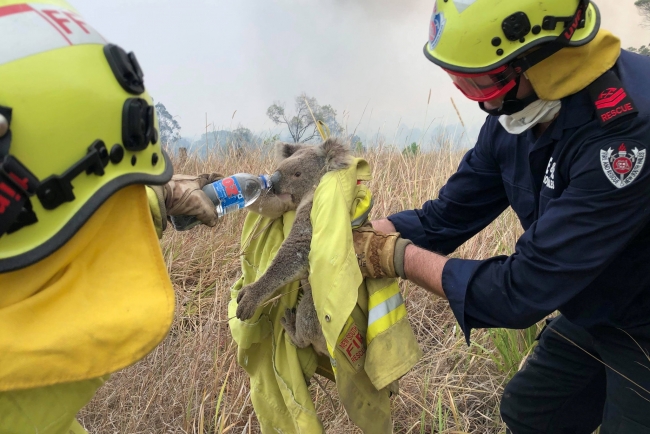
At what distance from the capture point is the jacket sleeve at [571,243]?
55.1 inches

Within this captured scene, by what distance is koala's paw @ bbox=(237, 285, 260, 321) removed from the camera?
176cm

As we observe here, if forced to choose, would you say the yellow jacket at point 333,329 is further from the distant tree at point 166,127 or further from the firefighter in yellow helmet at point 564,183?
the distant tree at point 166,127

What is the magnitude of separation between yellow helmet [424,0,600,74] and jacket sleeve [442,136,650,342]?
42cm

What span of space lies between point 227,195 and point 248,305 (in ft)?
1.45

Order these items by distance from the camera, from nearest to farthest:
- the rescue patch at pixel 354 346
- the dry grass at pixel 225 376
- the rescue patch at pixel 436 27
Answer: the rescue patch at pixel 354 346 → the rescue patch at pixel 436 27 → the dry grass at pixel 225 376

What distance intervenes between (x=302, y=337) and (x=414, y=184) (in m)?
2.74

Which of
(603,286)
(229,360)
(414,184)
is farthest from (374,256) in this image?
(414,184)

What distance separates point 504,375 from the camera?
2.69m

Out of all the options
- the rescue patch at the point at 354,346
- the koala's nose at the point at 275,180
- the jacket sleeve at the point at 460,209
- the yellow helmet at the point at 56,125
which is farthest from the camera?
the jacket sleeve at the point at 460,209

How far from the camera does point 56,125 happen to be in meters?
0.90

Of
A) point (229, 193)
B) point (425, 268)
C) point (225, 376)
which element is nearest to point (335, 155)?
point (229, 193)

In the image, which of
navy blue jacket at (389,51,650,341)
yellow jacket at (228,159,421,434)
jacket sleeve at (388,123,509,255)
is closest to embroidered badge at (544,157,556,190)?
navy blue jacket at (389,51,650,341)

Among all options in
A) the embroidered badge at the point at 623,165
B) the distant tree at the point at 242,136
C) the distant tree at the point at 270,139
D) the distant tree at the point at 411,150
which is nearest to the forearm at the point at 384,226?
the embroidered badge at the point at 623,165

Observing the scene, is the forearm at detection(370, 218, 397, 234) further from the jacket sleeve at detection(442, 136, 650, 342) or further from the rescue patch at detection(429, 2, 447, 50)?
the rescue patch at detection(429, 2, 447, 50)
